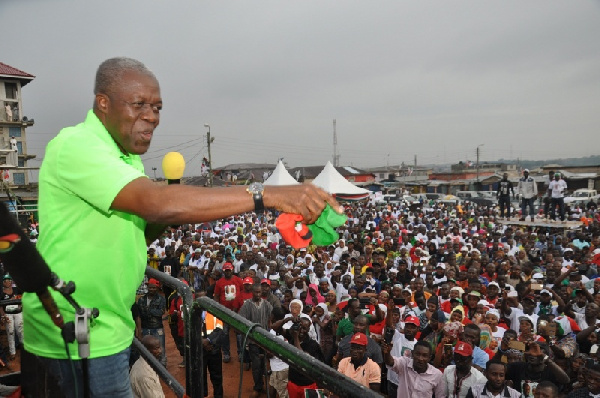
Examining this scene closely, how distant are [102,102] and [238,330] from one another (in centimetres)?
82

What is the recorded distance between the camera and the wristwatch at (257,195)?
1047mm

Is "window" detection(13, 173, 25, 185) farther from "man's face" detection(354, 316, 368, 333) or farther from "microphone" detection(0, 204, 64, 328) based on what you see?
"microphone" detection(0, 204, 64, 328)

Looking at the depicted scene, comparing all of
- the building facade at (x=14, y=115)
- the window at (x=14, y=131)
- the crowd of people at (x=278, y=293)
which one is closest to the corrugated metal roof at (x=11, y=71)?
the building facade at (x=14, y=115)

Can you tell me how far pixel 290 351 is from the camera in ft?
3.73

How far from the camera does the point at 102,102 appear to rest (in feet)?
4.07

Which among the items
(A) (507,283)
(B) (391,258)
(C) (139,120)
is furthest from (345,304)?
(C) (139,120)

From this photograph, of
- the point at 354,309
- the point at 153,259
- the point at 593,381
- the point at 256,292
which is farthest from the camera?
the point at 153,259

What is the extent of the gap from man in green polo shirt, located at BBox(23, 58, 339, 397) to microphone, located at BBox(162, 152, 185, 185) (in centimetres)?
38

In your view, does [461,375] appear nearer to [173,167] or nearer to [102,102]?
[173,167]

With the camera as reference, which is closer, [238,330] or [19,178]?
[238,330]

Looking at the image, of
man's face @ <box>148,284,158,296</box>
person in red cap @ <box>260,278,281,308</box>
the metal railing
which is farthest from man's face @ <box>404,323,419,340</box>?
the metal railing

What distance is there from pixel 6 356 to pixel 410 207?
929 inches

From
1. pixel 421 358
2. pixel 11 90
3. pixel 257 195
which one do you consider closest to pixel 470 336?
pixel 421 358

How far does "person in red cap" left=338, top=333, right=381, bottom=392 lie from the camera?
510 cm
